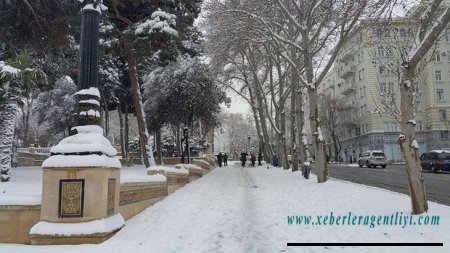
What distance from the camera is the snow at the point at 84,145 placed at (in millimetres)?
7023

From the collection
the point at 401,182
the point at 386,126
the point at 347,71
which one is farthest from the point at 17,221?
the point at 347,71

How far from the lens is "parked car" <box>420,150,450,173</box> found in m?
31.0

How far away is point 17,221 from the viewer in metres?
6.93

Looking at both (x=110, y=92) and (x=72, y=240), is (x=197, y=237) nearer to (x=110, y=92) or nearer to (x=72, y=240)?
(x=72, y=240)

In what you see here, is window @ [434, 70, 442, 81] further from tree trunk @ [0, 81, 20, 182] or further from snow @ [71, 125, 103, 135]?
snow @ [71, 125, 103, 135]

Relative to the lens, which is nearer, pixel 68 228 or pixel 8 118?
pixel 68 228

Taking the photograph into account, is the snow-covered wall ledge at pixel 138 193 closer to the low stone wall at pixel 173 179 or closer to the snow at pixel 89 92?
the low stone wall at pixel 173 179

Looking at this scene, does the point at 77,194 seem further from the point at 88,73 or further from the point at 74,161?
the point at 88,73

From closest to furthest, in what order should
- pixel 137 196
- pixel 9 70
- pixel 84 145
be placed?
pixel 84 145
pixel 137 196
pixel 9 70

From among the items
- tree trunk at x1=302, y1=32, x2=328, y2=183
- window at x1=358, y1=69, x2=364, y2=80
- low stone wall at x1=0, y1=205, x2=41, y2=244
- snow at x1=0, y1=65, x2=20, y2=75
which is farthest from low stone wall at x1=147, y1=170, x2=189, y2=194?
window at x1=358, y1=69, x2=364, y2=80

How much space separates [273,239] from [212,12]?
622 inches

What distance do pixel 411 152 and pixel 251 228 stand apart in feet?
12.2

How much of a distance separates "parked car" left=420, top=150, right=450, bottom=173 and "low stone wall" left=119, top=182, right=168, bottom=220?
85.4 feet

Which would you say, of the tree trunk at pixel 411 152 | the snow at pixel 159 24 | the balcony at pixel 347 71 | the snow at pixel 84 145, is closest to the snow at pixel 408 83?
the tree trunk at pixel 411 152
